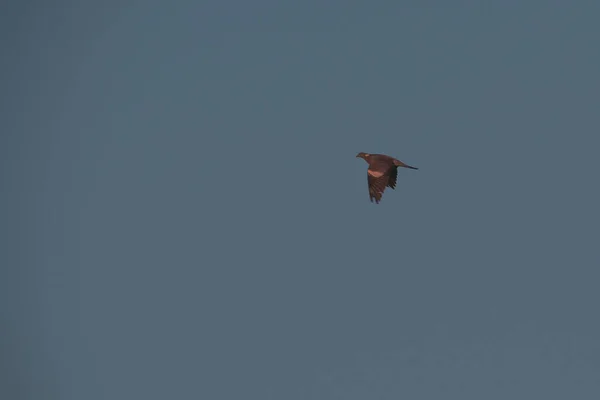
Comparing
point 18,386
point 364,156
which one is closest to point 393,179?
point 364,156

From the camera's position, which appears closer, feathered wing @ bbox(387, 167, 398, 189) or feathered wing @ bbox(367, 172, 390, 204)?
feathered wing @ bbox(367, 172, 390, 204)

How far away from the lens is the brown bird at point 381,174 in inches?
3177

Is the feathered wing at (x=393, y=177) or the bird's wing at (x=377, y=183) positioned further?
the feathered wing at (x=393, y=177)

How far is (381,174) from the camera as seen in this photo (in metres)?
81.1

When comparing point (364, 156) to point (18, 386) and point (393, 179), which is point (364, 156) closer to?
point (393, 179)

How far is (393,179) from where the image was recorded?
81.2 m

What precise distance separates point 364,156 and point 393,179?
2.71 meters

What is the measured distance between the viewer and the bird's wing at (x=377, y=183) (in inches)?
3172

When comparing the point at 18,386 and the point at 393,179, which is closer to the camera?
the point at 393,179

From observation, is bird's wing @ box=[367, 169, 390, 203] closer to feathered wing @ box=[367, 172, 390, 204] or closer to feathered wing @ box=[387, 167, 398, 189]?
feathered wing @ box=[367, 172, 390, 204]

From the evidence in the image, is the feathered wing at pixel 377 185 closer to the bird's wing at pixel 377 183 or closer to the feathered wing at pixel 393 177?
the bird's wing at pixel 377 183

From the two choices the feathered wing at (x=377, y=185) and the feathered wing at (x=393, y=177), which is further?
the feathered wing at (x=393, y=177)

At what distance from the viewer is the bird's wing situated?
264 feet

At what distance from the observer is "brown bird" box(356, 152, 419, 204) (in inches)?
3177
